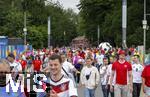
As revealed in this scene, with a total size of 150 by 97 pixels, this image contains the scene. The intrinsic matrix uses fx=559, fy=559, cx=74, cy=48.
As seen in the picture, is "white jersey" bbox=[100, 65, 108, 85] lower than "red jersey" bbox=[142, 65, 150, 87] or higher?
lower

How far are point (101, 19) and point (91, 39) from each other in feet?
28.1

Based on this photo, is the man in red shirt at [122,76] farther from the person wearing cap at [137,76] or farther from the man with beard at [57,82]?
the man with beard at [57,82]

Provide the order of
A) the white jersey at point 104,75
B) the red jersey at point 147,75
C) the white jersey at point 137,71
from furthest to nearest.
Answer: the white jersey at point 137,71 → the white jersey at point 104,75 → the red jersey at point 147,75

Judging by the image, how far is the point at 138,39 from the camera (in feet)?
233

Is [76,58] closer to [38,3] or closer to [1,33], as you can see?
[1,33]

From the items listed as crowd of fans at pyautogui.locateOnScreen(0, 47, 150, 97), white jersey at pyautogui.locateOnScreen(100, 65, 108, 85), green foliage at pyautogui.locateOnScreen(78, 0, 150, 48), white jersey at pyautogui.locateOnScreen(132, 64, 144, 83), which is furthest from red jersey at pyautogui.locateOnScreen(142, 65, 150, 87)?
green foliage at pyautogui.locateOnScreen(78, 0, 150, 48)

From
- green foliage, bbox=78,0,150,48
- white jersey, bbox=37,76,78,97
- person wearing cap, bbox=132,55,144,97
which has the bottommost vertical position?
person wearing cap, bbox=132,55,144,97

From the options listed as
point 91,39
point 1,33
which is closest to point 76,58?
point 1,33

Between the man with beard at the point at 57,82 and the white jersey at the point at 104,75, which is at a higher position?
the man with beard at the point at 57,82

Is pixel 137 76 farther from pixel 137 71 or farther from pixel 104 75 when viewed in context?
pixel 104 75

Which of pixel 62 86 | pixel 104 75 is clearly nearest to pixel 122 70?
pixel 104 75

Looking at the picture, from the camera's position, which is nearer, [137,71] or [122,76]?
[122,76]

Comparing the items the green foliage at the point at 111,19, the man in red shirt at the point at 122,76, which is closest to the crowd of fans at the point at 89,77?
the man in red shirt at the point at 122,76

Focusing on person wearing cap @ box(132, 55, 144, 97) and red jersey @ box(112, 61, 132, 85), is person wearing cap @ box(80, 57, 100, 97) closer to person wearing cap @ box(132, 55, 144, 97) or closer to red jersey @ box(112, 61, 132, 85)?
red jersey @ box(112, 61, 132, 85)
